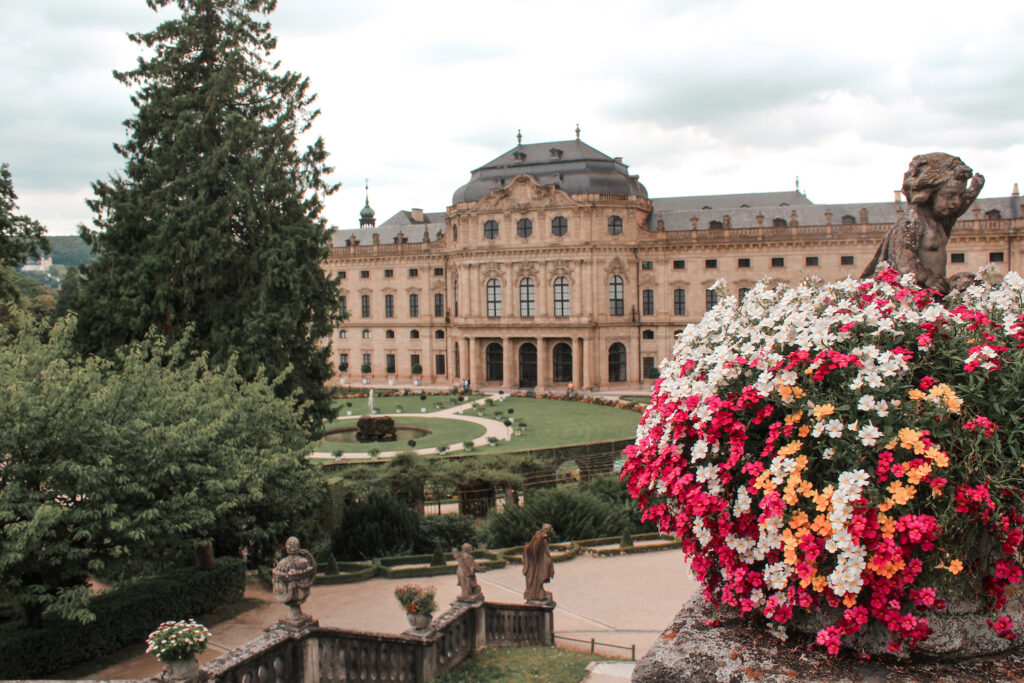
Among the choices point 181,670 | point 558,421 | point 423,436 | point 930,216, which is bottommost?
point 423,436

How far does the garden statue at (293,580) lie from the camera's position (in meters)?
11.2

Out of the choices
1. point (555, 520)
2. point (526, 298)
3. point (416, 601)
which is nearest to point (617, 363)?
point (526, 298)

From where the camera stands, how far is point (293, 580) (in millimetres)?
11156

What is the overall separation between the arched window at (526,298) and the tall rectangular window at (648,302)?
8.47m

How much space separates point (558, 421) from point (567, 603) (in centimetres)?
2513

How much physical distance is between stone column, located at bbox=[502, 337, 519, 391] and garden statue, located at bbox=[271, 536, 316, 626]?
4802 cm

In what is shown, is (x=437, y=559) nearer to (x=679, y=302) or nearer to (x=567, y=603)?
(x=567, y=603)

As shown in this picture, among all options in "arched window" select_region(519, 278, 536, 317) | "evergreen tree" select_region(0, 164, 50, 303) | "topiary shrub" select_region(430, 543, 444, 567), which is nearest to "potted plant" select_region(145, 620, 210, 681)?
"topiary shrub" select_region(430, 543, 444, 567)

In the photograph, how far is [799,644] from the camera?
5.10 metres

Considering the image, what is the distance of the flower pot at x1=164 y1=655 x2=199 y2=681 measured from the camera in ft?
31.0

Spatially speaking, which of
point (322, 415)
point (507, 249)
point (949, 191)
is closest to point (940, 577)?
point (949, 191)

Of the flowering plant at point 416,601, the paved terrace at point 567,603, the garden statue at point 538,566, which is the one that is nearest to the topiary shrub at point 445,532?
A: the paved terrace at point 567,603

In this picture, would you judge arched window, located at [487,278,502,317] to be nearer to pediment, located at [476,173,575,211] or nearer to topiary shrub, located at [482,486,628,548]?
pediment, located at [476,173,575,211]

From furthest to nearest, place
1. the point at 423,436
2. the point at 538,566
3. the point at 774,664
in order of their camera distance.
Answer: the point at 423,436 → the point at 538,566 → the point at 774,664
